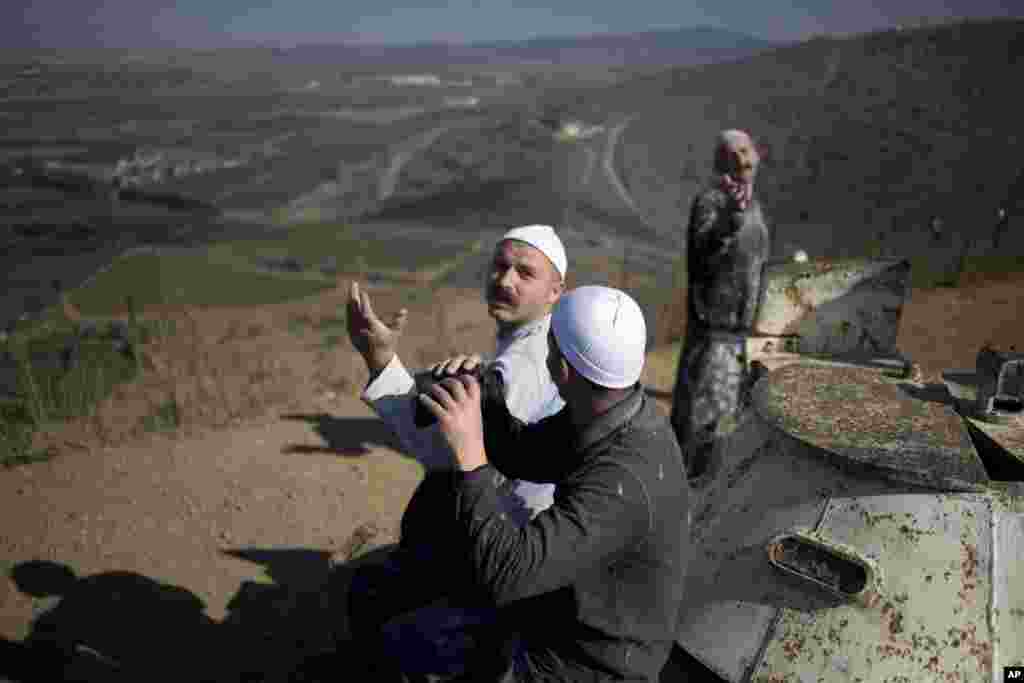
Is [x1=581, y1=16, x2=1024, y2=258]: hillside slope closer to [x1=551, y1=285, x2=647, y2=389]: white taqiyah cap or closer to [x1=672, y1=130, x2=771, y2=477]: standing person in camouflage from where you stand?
[x1=672, y1=130, x2=771, y2=477]: standing person in camouflage

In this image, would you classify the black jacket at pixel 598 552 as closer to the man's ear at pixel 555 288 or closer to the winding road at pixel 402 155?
the man's ear at pixel 555 288

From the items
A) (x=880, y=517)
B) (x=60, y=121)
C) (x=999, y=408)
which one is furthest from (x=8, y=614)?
(x=60, y=121)

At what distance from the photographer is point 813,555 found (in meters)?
2.23

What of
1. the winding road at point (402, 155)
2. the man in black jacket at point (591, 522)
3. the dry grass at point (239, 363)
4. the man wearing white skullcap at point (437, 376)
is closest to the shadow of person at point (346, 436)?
the dry grass at point (239, 363)

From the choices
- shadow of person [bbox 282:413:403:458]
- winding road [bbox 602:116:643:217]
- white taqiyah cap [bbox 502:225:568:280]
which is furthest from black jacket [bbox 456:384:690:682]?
winding road [bbox 602:116:643:217]

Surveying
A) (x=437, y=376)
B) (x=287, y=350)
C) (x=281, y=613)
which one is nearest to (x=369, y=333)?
(x=437, y=376)

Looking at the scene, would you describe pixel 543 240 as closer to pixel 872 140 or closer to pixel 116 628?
pixel 116 628

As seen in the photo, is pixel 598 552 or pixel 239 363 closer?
pixel 598 552

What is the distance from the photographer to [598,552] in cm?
178

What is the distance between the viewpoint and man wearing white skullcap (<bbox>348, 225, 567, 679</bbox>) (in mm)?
2742

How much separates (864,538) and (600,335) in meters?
1.05

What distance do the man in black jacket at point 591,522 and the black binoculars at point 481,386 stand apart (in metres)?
0.68

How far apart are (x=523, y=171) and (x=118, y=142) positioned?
42.1m

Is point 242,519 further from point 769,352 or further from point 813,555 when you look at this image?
point 813,555
